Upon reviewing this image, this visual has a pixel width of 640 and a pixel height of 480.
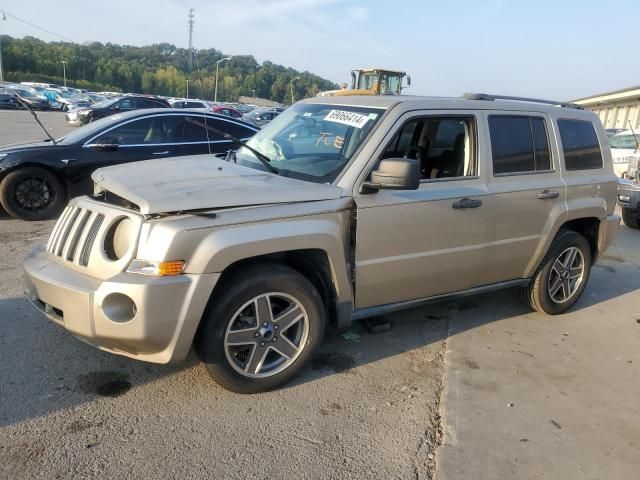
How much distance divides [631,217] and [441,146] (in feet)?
22.4

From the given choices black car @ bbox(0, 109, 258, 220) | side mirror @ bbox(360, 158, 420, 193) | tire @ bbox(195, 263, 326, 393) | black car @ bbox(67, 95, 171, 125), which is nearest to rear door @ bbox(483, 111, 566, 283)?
side mirror @ bbox(360, 158, 420, 193)

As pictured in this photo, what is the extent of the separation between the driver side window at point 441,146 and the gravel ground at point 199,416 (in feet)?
4.73

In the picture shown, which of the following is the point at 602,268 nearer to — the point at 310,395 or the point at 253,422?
the point at 310,395

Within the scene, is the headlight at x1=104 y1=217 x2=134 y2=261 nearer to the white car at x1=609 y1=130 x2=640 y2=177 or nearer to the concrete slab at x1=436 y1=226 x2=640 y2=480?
the concrete slab at x1=436 y1=226 x2=640 y2=480

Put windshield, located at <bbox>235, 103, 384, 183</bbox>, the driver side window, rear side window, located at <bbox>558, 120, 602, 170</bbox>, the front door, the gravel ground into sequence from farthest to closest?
1. rear side window, located at <bbox>558, 120, 602, 170</bbox>
2. the driver side window
3. windshield, located at <bbox>235, 103, 384, 183</bbox>
4. the front door
5. the gravel ground

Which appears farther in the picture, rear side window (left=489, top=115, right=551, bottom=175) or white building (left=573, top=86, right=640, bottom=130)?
white building (left=573, top=86, right=640, bottom=130)

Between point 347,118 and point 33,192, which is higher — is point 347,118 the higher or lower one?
the higher one

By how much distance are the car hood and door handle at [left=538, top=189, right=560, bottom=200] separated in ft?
6.45

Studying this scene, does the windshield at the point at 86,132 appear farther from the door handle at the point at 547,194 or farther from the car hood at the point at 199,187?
the door handle at the point at 547,194

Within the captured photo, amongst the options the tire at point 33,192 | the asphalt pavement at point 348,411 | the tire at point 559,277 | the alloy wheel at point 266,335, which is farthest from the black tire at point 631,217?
the tire at point 33,192

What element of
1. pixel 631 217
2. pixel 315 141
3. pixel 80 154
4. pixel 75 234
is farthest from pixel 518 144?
pixel 631 217

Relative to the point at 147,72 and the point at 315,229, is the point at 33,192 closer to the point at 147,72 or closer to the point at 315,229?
the point at 315,229

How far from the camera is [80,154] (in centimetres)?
720

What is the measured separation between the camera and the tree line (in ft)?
303
